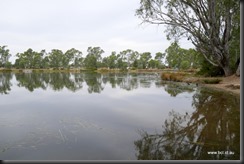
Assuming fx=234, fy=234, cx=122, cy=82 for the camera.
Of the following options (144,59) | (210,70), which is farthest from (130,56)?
(210,70)

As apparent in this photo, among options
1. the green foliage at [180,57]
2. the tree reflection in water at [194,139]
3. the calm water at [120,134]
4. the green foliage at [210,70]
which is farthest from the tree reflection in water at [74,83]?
the green foliage at [180,57]

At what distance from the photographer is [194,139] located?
6418 millimetres

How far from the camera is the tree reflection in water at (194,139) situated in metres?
5.30

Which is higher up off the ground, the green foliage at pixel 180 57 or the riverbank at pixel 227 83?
the green foliage at pixel 180 57

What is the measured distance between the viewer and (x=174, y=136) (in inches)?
265

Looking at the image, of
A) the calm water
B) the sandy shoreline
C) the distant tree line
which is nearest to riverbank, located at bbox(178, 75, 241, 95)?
the sandy shoreline

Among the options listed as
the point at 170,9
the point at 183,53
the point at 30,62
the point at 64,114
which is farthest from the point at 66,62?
the point at 64,114

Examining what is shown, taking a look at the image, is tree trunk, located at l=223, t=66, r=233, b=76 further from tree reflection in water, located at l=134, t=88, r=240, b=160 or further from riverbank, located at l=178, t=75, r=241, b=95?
tree reflection in water, located at l=134, t=88, r=240, b=160

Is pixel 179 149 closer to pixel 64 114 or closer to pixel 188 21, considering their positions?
pixel 64 114

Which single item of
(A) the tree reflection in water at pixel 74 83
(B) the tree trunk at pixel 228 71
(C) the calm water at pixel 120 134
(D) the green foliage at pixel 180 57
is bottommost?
(C) the calm water at pixel 120 134

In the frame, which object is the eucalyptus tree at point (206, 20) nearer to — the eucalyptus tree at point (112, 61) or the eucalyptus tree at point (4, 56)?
the eucalyptus tree at point (112, 61)

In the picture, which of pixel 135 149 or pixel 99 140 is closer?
pixel 135 149

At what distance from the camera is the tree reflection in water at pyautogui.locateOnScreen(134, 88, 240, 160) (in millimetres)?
5301

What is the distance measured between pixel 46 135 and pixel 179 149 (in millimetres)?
3939
